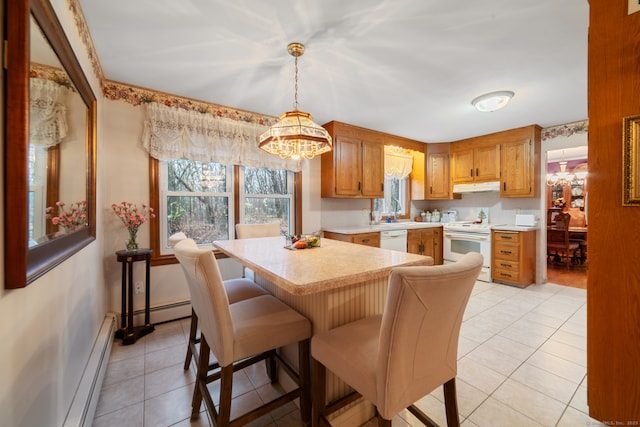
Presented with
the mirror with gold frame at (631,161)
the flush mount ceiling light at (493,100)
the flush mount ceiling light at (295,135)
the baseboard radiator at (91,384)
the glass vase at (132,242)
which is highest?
the flush mount ceiling light at (493,100)

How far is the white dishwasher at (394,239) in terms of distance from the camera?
3885mm

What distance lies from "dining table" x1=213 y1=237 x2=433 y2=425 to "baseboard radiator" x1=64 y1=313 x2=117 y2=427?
1031 mm

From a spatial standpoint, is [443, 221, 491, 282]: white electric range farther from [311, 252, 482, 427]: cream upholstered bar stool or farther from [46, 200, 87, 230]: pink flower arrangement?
[46, 200, 87, 230]: pink flower arrangement

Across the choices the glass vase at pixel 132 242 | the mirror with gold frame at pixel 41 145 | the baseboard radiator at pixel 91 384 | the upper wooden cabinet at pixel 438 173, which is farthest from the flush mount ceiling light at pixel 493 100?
the baseboard radiator at pixel 91 384

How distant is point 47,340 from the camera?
1.07m

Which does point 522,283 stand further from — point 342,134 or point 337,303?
point 337,303

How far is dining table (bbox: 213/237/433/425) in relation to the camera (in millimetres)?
1165

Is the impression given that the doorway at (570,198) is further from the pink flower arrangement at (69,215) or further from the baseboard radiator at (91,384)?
the pink flower arrangement at (69,215)

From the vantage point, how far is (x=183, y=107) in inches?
112

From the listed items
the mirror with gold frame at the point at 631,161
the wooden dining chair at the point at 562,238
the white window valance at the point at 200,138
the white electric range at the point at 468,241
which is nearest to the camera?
the mirror with gold frame at the point at 631,161

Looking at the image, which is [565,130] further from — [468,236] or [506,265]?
[506,265]

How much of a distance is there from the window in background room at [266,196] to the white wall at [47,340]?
5.64ft

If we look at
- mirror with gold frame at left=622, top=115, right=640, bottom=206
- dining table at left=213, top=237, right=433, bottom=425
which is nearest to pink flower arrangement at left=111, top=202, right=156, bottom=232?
dining table at left=213, top=237, right=433, bottom=425

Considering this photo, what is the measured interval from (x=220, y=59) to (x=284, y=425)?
2546 millimetres
